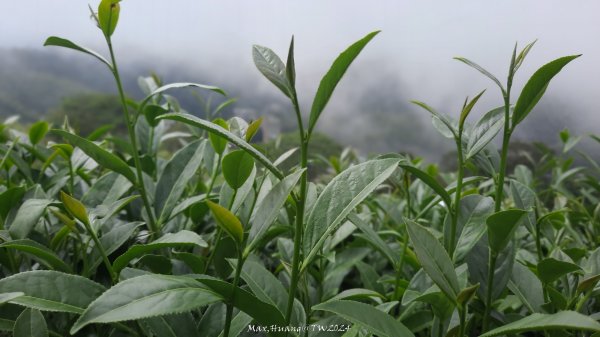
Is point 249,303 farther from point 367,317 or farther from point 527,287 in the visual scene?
point 527,287

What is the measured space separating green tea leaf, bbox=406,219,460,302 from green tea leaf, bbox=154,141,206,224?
385mm

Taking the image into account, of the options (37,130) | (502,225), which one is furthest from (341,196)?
(37,130)

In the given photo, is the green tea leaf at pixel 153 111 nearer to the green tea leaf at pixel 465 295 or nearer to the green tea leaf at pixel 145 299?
the green tea leaf at pixel 145 299

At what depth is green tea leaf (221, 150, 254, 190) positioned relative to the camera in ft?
1.60

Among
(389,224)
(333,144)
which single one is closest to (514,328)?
(389,224)

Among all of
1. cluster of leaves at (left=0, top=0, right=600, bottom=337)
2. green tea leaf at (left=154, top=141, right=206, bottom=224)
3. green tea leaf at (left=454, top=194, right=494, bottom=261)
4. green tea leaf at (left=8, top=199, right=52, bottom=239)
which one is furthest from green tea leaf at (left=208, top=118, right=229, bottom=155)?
green tea leaf at (left=454, top=194, right=494, bottom=261)

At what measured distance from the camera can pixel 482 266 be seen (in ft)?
1.87

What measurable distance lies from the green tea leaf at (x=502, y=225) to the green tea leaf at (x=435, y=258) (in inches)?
2.4

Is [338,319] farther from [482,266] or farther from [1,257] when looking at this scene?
[1,257]

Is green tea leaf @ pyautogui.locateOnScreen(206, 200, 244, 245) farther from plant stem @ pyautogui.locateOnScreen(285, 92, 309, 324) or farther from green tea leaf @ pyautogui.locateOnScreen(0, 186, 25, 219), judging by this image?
green tea leaf @ pyautogui.locateOnScreen(0, 186, 25, 219)

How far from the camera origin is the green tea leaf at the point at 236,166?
1.60 feet

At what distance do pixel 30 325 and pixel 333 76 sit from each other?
0.38 metres

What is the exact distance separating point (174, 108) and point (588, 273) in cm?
85

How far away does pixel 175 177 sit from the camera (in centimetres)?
72
